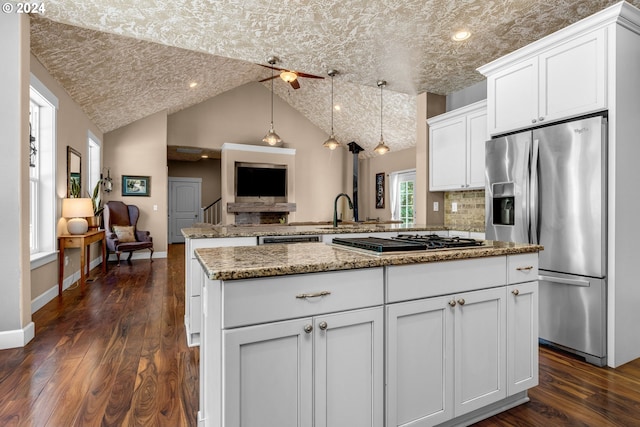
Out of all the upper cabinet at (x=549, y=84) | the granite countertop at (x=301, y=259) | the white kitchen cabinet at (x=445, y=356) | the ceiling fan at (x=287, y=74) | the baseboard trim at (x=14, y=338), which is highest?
the ceiling fan at (x=287, y=74)

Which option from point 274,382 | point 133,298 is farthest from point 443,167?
point 133,298

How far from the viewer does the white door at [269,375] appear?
3.76 ft

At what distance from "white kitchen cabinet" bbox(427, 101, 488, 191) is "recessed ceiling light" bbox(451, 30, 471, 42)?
775 millimetres

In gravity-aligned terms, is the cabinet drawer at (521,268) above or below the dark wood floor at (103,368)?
above

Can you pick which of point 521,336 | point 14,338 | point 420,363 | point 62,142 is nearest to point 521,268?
point 521,336

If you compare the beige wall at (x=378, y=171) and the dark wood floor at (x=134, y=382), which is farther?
the beige wall at (x=378, y=171)

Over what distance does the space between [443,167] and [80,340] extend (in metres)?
3.93

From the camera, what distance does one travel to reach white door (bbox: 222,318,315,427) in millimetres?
1146

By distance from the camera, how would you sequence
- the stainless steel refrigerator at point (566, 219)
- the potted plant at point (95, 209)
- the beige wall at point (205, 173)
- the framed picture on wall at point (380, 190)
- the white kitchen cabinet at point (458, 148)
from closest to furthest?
1. the stainless steel refrigerator at point (566, 219)
2. the white kitchen cabinet at point (458, 148)
3. the potted plant at point (95, 209)
4. the framed picture on wall at point (380, 190)
5. the beige wall at point (205, 173)

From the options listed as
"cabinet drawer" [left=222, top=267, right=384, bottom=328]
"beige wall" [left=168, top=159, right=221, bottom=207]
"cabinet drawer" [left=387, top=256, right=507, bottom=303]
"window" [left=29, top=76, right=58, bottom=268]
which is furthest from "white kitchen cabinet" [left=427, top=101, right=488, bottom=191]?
"beige wall" [left=168, top=159, right=221, bottom=207]

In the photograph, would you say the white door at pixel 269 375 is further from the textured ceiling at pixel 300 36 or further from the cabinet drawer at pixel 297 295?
the textured ceiling at pixel 300 36

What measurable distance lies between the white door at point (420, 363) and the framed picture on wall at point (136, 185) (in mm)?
6957

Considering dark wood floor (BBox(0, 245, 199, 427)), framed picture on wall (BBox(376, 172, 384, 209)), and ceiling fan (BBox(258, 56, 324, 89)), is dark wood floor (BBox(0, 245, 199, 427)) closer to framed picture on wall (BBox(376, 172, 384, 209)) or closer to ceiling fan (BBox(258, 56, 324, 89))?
ceiling fan (BBox(258, 56, 324, 89))

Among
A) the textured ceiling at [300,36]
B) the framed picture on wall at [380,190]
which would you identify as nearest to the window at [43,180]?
the textured ceiling at [300,36]
